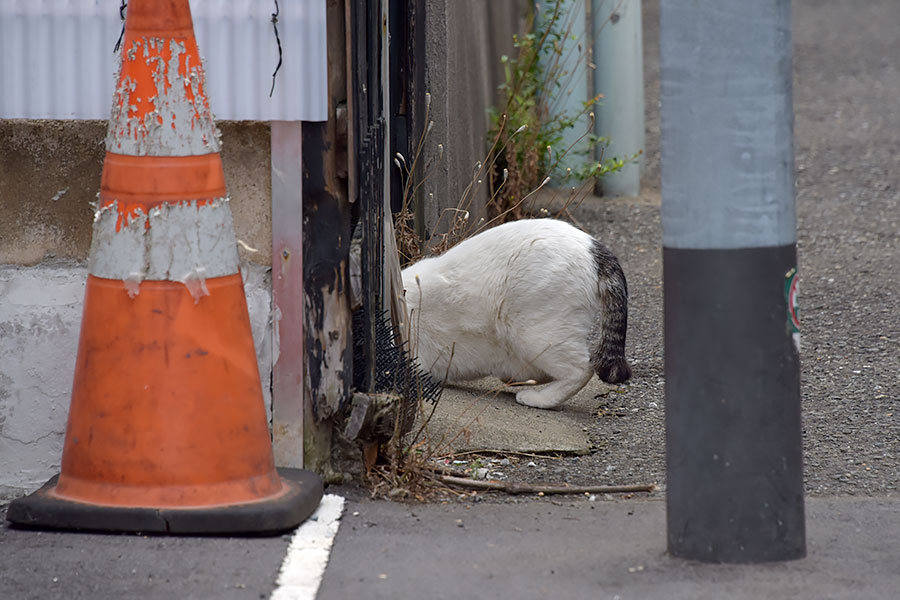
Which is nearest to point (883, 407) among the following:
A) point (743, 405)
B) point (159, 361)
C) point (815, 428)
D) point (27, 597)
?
point (815, 428)

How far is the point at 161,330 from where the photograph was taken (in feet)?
11.8

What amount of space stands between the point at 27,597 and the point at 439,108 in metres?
4.30

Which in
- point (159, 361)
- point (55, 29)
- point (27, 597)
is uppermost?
point (55, 29)

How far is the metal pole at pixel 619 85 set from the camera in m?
10.2

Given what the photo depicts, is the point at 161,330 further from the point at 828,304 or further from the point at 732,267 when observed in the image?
the point at 828,304

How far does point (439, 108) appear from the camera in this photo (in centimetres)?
703

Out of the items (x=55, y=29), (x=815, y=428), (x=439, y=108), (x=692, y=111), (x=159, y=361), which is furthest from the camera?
(x=439, y=108)

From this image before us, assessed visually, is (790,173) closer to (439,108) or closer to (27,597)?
(27,597)

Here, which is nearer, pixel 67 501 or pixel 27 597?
pixel 27 597

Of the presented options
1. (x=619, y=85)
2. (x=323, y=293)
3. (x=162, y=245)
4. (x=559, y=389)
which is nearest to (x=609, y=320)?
(x=559, y=389)

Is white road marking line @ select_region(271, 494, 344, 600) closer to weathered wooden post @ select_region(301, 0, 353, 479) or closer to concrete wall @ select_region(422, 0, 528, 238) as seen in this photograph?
weathered wooden post @ select_region(301, 0, 353, 479)

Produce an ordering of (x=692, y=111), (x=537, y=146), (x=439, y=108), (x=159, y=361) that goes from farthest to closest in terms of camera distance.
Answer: (x=537, y=146) → (x=439, y=108) → (x=159, y=361) → (x=692, y=111)

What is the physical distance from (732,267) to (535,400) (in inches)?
88.2

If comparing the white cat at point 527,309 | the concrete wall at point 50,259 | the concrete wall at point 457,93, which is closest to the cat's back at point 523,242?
the white cat at point 527,309
